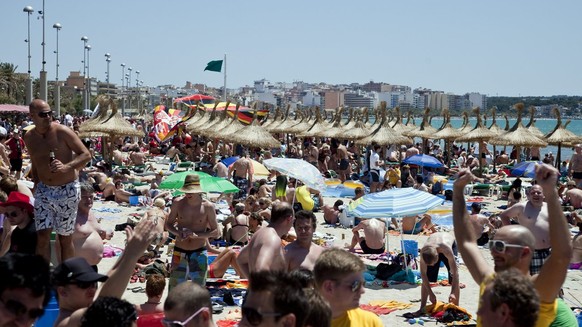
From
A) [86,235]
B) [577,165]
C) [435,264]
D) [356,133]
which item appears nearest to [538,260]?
[435,264]

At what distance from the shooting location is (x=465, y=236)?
3.55m

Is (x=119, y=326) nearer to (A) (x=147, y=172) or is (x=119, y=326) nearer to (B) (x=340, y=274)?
(B) (x=340, y=274)

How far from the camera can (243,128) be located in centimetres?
2544

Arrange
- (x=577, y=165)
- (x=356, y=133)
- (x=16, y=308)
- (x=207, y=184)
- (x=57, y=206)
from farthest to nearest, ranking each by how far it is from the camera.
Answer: (x=356, y=133)
(x=577, y=165)
(x=207, y=184)
(x=57, y=206)
(x=16, y=308)

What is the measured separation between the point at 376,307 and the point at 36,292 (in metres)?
5.80

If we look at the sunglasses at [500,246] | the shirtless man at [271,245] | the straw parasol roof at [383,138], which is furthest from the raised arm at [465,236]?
the straw parasol roof at [383,138]

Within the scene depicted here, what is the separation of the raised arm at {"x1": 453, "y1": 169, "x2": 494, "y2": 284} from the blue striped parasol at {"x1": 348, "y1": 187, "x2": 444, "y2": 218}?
224 inches

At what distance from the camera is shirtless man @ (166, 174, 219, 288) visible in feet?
21.6

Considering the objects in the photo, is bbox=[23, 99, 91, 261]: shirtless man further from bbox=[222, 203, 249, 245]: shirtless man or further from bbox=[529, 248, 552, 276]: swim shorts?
bbox=[222, 203, 249, 245]: shirtless man

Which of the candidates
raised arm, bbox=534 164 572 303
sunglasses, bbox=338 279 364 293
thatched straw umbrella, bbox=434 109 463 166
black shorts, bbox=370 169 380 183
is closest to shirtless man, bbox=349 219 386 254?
sunglasses, bbox=338 279 364 293

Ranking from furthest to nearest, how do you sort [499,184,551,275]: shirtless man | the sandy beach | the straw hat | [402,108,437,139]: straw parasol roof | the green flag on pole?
the green flag on pole, [402,108,437,139]: straw parasol roof, the sandy beach, [499,184,551,275]: shirtless man, the straw hat

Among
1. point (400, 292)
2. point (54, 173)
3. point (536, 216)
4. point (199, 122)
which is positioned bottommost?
point (400, 292)

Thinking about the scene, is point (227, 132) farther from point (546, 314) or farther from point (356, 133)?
point (546, 314)

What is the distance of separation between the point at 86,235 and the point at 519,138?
21.8 meters
